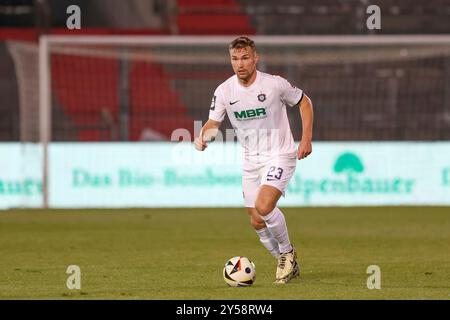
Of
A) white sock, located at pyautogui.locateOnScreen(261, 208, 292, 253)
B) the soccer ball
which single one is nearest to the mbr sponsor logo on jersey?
white sock, located at pyautogui.locateOnScreen(261, 208, 292, 253)

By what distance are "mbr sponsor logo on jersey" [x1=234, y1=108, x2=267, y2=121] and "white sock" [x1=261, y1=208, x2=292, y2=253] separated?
790 mm

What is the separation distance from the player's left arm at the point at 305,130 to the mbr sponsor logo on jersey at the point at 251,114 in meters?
0.33

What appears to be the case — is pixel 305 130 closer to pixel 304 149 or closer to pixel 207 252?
pixel 304 149

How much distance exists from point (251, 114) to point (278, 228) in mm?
966

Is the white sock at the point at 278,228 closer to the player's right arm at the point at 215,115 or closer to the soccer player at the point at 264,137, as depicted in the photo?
the soccer player at the point at 264,137

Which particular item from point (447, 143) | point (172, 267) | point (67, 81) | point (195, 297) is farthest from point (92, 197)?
point (195, 297)

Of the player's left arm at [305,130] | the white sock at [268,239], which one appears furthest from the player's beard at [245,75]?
the white sock at [268,239]

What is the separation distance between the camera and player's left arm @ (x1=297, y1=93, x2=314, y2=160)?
8867mm

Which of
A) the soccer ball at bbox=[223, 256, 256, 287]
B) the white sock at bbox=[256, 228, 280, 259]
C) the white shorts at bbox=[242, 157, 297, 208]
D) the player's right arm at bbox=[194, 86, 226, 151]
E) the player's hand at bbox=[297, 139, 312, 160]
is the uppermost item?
the player's right arm at bbox=[194, 86, 226, 151]

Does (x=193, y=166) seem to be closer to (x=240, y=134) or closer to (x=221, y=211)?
(x=221, y=211)

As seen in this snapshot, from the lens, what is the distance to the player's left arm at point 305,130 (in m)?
8.87

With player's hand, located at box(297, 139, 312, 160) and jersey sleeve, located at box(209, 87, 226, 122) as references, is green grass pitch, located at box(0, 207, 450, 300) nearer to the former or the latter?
player's hand, located at box(297, 139, 312, 160)

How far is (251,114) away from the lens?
9242mm

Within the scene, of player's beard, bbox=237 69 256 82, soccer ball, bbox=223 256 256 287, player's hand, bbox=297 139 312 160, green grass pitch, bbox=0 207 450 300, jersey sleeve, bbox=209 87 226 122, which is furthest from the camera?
jersey sleeve, bbox=209 87 226 122
